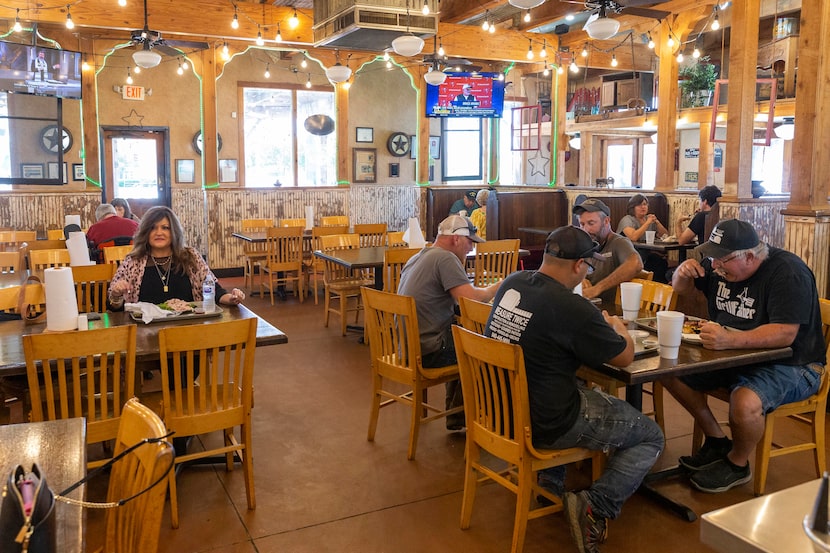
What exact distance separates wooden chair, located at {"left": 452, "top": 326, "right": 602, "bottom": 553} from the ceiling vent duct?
477cm

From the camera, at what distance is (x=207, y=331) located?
9.87 ft

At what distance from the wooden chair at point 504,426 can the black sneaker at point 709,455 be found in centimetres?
78

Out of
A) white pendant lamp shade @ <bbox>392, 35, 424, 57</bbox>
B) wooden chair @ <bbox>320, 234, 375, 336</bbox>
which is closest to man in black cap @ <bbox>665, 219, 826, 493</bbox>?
wooden chair @ <bbox>320, 234, 375, 336</bbox>

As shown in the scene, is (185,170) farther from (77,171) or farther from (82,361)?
(82,361)

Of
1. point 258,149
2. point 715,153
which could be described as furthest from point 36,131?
point 715,153

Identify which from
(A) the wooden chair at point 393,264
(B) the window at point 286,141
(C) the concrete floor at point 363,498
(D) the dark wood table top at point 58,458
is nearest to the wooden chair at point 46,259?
(C) the concrete floor at point 363,498

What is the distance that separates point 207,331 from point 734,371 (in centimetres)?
241

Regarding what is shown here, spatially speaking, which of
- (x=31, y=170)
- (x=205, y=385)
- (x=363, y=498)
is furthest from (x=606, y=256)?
(x=31, y=170)

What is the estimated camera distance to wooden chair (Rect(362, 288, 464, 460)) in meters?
3.78

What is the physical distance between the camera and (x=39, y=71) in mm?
8711

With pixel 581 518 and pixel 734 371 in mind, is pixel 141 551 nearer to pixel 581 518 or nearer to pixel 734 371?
pixel 581 518

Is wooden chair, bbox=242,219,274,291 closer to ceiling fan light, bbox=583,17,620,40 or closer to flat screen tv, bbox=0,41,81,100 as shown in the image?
flat screen tv, bbox=0,41,81,100

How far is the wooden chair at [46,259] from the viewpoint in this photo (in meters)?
5.44

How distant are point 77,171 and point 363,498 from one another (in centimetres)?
851
